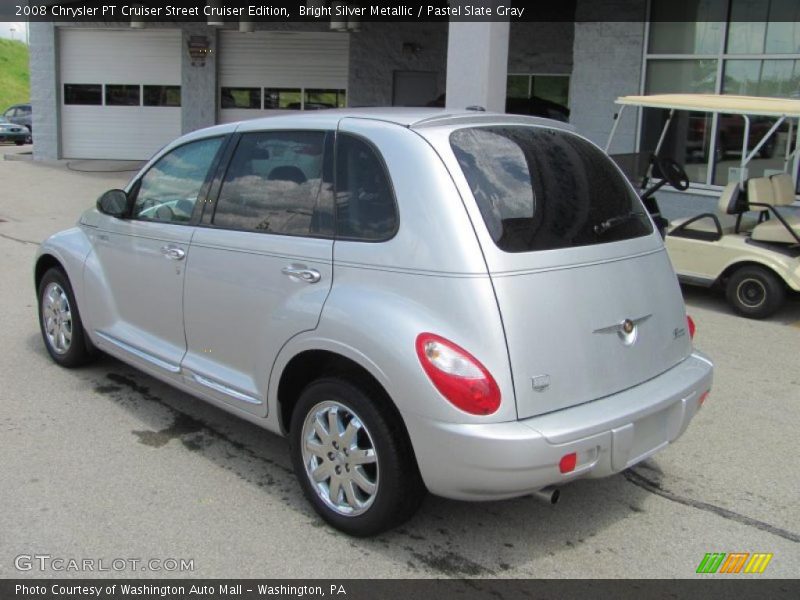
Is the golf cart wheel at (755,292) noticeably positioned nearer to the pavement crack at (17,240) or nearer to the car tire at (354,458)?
the car tire at (354,458)

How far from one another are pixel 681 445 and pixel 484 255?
218 cm

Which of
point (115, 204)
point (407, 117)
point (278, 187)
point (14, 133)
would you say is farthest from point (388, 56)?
point (14, 133)

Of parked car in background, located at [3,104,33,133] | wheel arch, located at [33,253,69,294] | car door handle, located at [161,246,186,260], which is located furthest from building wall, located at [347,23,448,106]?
parked car in background, located at [3,104,33,133]

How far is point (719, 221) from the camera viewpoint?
27.0 ft

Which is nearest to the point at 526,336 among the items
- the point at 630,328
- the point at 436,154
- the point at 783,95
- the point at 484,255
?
the point at 484,255

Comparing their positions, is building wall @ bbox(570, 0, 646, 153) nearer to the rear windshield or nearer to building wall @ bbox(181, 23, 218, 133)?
the rear windshield

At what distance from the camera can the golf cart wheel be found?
24.6 feet

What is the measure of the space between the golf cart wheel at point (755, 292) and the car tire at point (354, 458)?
17.7 feet

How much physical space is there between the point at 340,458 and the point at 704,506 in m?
1.80

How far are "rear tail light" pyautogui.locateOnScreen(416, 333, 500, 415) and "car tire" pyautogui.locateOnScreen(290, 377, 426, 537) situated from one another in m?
0.34

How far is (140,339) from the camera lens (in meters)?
4.69

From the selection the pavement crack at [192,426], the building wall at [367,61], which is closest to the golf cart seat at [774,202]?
the pavement crack at [192,426]

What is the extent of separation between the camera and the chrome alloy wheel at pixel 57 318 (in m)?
5.46

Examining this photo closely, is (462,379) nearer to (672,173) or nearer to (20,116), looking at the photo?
(672,173)
